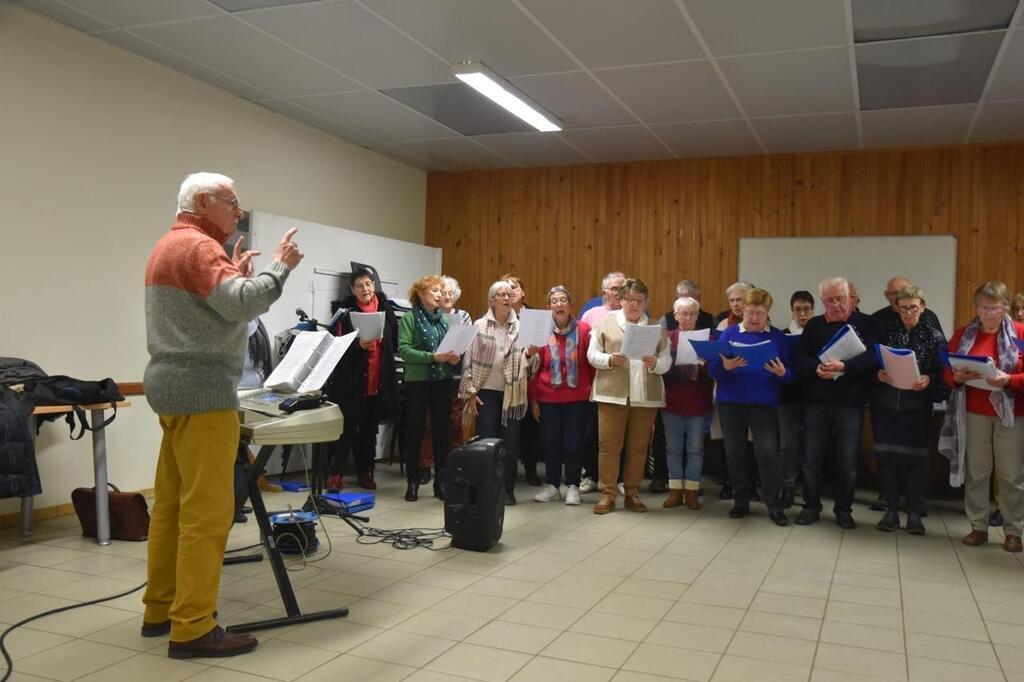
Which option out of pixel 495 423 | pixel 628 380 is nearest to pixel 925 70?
pixel 628 380

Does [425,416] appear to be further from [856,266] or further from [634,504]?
[856,266]

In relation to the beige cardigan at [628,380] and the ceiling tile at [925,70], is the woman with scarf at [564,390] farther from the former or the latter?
the ceiling tile at [925,70]

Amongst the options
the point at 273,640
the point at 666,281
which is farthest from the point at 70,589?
the point at 666,281

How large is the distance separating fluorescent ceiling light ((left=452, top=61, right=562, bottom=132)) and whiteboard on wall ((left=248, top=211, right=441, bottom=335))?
5.74 feet

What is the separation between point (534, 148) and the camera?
711cm

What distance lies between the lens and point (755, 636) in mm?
3061

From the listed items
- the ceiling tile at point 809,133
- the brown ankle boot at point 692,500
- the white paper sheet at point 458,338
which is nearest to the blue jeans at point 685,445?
the brown ankle boot at point 692,500

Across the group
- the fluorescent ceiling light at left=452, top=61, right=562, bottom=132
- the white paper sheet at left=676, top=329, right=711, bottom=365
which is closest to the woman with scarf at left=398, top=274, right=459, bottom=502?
the fluorescent ceiling light at left=452, top=61, right=562, bottom=132

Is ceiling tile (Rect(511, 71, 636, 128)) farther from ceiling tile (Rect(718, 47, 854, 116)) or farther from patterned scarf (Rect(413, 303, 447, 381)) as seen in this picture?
patterned scarf (Rect(413, 303, 447, 381))

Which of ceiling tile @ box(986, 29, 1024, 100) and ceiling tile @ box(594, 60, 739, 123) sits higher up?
ceiling tile @ box(594, 60, 739, 123)

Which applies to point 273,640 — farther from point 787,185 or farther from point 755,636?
point 787,185

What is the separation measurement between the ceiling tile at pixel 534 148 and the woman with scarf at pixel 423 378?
188cm

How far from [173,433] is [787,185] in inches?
226

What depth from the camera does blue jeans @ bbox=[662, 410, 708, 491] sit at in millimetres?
5285
